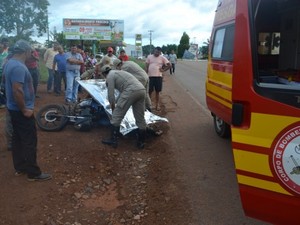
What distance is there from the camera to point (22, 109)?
503 cm

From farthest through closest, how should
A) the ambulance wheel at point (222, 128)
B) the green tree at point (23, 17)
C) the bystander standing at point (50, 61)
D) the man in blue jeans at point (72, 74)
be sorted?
the green tree at point (23, 17)
the bystander standing at point (50, 61)
the man in blue jeans at point (72, 74)
the ambulance wheel at point (222, 128)

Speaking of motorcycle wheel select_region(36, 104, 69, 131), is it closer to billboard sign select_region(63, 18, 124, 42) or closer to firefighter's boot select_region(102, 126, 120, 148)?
firefighter's boot select_region(102, 126, 120, 148)

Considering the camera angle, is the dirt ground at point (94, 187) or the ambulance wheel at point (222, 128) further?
the ambulance wheel at point (222, 128)

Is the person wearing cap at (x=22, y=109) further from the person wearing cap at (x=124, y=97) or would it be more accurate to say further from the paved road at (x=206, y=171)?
the paved road at (x=206, y=171)

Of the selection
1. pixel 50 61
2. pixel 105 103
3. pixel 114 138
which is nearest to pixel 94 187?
pixel 114 138

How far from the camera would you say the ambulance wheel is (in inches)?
292

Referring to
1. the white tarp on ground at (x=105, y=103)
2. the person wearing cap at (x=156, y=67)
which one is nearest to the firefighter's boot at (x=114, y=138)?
the white tarp on ground at (x=105, y=103)

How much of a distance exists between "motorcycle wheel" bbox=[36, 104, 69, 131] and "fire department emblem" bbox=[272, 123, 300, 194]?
5.62 m

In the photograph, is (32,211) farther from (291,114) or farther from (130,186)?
(291,114)

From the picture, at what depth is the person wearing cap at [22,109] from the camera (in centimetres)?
497

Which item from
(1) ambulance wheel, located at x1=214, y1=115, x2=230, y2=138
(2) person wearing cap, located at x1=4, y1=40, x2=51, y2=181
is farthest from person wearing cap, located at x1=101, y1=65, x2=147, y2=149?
A: (2) person wearing cap, located at x1=4, y1=40, x2=51, y2=181

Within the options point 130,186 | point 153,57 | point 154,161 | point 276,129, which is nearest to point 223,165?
point 154,161

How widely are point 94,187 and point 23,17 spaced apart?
67.7 metres

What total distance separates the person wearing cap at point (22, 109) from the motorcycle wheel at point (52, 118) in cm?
244
